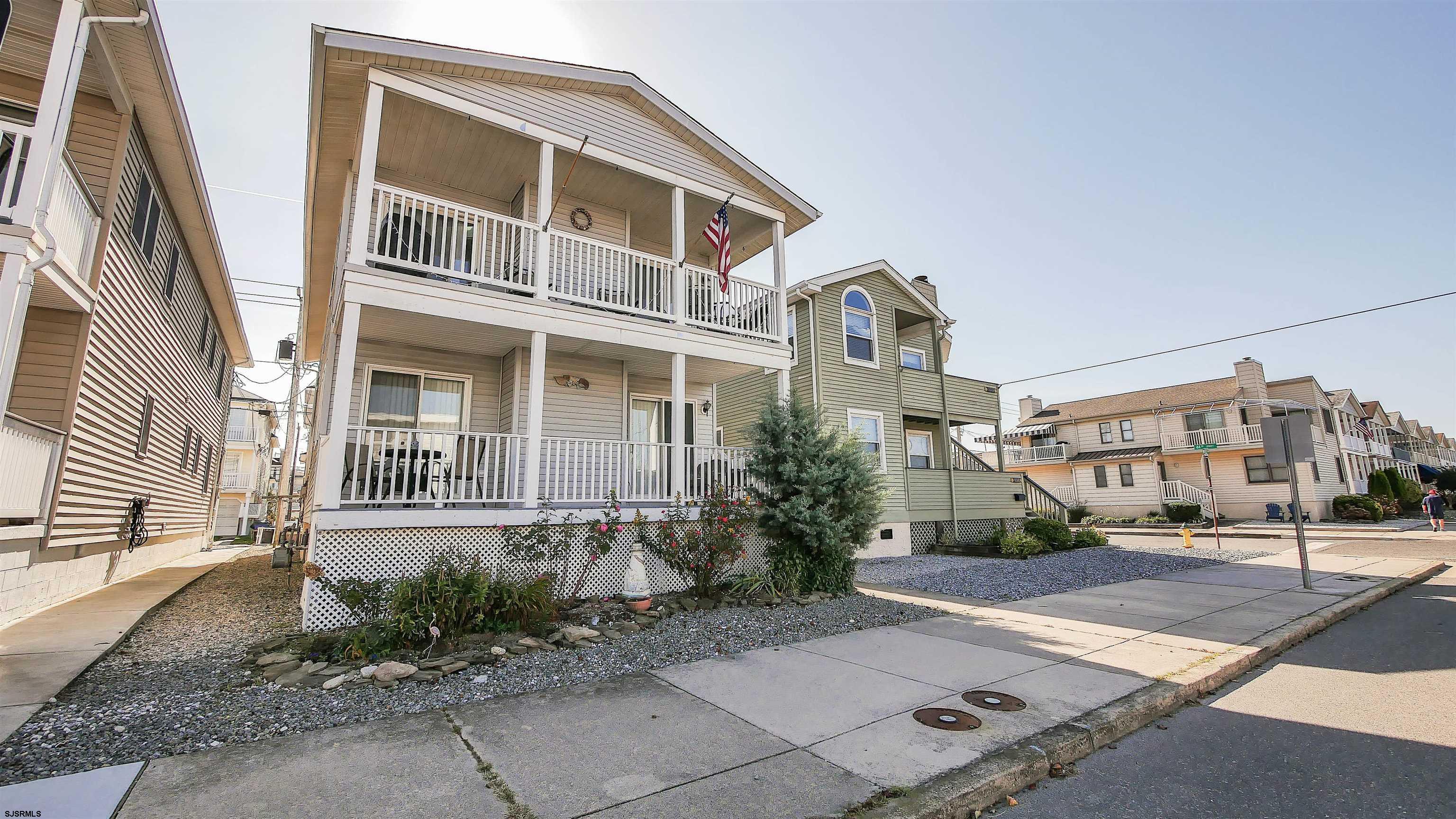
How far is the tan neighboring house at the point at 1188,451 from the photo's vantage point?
1126 inches

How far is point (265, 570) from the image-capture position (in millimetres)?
12945

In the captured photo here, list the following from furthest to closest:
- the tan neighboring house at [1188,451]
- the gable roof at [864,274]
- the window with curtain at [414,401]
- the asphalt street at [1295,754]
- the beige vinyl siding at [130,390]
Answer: the tan neighboring house at [1188,451], the gable roof at [864,274], the window with curtain at [414,401], the beige vinyl siding at [130,390], the asphalt street at [1295,754]

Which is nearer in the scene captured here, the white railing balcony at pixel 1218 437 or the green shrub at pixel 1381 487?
the white railing balcony at pixel 1218 437

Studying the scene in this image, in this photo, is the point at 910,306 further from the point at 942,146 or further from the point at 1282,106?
the point at 1282,106

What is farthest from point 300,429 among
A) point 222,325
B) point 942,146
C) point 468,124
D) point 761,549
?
point 942,146

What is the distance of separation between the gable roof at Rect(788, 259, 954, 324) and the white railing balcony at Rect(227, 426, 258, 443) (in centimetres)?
3227

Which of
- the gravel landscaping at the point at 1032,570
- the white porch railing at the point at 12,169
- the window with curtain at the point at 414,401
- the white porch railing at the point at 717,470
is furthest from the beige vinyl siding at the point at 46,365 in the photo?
the gravel landscaping at the point at 1032,570

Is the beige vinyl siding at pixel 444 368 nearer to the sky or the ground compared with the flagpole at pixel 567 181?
nearer to the ground

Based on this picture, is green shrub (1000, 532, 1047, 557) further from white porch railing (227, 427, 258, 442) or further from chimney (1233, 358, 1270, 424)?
white porch railing (227, 427, 258, 442)

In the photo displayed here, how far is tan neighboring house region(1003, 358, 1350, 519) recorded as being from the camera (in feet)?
93.8

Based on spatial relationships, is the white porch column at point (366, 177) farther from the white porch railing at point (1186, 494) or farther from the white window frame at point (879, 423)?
the white porch railing at point (1186, 494)

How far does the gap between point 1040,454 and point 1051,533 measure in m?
22.0

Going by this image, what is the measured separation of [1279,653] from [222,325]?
22.8m

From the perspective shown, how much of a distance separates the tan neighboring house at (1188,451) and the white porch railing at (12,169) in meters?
29.6
